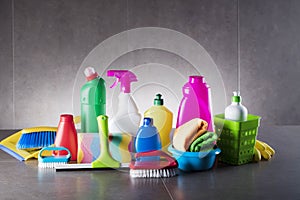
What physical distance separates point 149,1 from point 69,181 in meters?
2.66

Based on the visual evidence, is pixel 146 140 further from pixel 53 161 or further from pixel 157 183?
pixel 53 161

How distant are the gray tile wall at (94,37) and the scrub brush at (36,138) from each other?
214cm

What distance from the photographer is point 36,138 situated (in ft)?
5.28

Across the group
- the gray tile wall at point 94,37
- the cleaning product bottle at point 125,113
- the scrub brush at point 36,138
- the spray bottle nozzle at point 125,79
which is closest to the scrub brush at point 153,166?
the cleaning product bottle at point 125,113

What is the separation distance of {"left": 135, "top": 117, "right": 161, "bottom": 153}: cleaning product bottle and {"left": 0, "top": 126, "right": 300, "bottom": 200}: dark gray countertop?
0.08 metres

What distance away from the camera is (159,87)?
3.78m

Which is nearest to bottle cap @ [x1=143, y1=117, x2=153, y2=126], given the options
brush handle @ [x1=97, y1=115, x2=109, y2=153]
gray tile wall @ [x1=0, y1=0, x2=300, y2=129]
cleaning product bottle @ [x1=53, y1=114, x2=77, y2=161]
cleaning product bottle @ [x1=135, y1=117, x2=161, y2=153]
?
cleaning product bottle @ [x1=135, y1=117, x2=161, y2=153]

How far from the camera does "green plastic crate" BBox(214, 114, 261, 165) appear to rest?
144 cm

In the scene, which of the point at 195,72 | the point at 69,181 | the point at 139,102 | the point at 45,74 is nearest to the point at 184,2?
the point at 195,72

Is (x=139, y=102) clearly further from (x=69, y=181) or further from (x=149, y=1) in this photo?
(x=69, y=181)

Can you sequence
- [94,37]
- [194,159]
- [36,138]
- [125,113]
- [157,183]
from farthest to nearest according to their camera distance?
[94,37]
[36,138]
[125,113]
[194,159]
[157,183]

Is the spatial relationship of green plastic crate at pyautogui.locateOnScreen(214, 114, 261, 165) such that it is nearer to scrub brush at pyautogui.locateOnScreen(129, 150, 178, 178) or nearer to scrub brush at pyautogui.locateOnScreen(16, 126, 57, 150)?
scrub brush at pyautogui.locateOnScreen(129, 150, 178, 178)

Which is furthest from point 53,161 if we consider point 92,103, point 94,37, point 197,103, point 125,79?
point 94,37

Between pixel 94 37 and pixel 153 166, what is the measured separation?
101 inches
